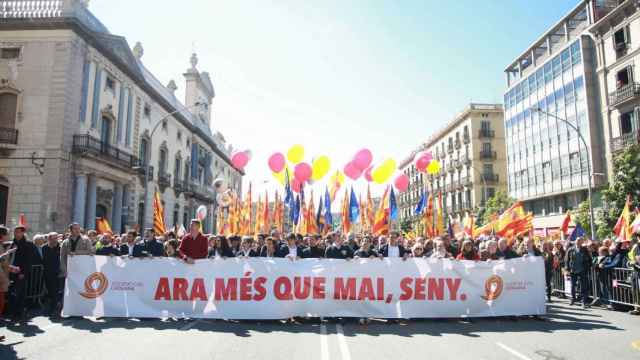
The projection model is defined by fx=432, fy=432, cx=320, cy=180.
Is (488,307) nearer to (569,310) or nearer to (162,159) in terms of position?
(569,310)

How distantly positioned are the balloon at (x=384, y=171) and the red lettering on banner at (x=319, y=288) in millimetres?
10668

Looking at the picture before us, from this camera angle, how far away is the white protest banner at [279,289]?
852 centimetres

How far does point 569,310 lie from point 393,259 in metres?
4.92

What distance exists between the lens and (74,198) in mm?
21578

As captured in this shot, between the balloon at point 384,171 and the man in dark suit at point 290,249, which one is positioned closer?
the man in dark suit at point 290,249

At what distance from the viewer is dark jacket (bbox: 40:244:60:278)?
9125mm

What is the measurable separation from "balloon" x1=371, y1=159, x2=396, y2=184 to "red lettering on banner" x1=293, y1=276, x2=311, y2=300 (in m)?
10.8

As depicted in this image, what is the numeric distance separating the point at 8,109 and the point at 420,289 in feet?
71.4

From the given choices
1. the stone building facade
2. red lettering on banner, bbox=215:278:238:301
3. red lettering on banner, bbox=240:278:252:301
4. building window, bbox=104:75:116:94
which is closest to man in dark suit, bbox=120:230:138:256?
red lettering on banner, bbox=215:278:238:301

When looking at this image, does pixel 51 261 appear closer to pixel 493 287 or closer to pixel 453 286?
pixel 453 286

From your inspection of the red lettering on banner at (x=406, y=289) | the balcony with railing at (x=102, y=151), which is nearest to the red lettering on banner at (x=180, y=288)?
the red lettering on banner at (x=406, y=289)

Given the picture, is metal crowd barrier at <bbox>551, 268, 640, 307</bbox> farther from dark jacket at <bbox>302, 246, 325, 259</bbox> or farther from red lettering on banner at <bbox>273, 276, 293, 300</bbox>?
red lettering on banner at <bbox>273, 276, 293, 300</bbox>

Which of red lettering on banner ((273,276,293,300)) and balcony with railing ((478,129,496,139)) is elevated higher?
balcony with railing ((478,129,496,139))

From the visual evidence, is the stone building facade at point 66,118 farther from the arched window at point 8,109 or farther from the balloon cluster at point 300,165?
the balloon cluster at point 300,165
